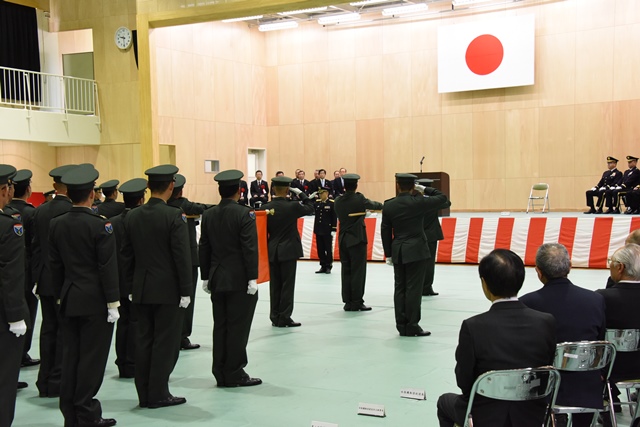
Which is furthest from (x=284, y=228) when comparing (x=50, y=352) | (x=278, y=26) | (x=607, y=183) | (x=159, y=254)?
(x=278, y=26)

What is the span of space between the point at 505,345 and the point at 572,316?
854 millimetres

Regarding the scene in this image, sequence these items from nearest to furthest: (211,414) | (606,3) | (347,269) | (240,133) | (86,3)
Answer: (211,414) < (347,269) < (606,3) < (86,3) < (240,133)

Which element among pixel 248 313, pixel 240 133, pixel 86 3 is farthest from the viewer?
pixel 240 133

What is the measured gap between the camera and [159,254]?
217 inches

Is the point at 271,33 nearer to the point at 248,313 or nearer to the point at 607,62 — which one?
the point at 607,62

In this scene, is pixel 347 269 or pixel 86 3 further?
pixel 86 3

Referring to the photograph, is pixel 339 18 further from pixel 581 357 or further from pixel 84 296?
pixel 581 357

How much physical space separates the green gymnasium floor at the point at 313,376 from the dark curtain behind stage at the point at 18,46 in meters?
12.7

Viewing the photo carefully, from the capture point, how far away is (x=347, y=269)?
9773mm

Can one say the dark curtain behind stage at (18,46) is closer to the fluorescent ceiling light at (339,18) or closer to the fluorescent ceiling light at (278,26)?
the fluorescent ceiling light at (278,26)

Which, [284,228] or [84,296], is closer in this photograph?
[84,296]

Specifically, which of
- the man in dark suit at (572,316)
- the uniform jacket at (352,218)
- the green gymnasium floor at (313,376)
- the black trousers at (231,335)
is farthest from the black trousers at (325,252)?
the man in dark suit at (572,316)

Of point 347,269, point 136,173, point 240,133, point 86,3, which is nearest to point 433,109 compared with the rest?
point 240,133

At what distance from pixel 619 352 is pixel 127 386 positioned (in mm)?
4111
